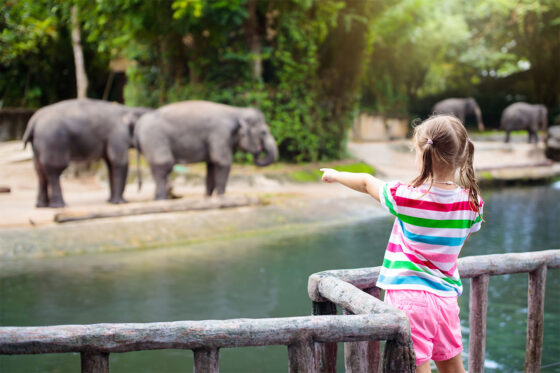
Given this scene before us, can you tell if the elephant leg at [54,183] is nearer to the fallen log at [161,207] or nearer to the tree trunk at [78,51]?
the fallen log at [161,207]

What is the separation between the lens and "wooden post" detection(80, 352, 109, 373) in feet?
5.97

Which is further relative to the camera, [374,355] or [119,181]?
[119,181]

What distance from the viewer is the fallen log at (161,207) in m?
7.73

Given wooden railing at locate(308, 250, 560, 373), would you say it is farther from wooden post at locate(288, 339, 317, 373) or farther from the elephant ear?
the elephant ear

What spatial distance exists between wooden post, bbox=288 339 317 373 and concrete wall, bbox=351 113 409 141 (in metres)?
20.3

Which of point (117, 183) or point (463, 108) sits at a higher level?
point (463, 108)

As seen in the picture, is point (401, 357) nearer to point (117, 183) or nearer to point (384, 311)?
point (384, 311)

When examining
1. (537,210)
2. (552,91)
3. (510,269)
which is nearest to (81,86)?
(537,210)

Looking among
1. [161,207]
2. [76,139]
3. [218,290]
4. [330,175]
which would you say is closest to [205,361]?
[330,175]

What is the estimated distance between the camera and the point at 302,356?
6.19ft

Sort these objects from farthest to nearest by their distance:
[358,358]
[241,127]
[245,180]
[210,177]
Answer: [245,180], [210,177], [241,127], [358,358]

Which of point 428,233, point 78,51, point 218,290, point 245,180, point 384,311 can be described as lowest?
point 218,290

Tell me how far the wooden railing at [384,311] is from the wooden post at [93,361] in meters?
0.81

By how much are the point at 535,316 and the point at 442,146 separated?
1.36 metres
